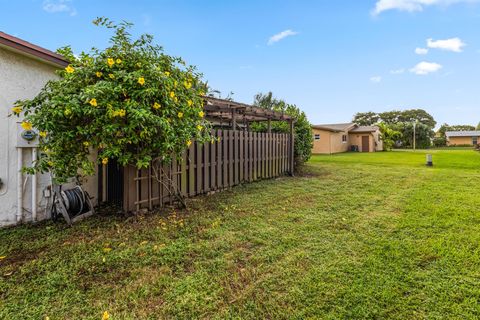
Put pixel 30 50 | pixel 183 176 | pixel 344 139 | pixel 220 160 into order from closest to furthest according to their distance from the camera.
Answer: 1. pixel 30 50
2. pixel 183 176
3. pixel 220 160
4. pixel 344 139

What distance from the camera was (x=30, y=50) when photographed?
3.64 metres

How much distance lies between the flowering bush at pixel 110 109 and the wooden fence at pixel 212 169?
2.03ft

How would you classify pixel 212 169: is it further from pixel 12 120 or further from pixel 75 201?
pixel 12 120

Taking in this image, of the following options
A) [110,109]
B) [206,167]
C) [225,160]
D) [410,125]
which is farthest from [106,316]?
[410,125]

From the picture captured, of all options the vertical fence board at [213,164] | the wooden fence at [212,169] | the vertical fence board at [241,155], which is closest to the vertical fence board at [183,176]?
the wooden fence at [212,169]

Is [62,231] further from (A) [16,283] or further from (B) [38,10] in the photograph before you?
(B) [38,10]

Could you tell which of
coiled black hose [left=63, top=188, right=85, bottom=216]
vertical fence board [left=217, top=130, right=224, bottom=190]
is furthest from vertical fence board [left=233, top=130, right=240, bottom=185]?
coiled black hose [left=63, top=188, right=85, bottom=216]

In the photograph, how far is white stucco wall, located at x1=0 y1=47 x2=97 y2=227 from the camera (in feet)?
11.9

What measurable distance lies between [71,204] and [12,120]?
152 cm

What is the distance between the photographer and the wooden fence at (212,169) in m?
4.46

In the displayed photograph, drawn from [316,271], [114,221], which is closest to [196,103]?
[114,221]

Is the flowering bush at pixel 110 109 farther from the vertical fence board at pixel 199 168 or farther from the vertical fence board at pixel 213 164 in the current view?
the vertical fence board at pixel 213 164

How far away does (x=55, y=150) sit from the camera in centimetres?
349

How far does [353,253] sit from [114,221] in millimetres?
3538
